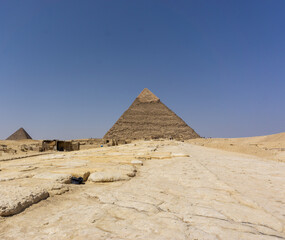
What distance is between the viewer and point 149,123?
260ft

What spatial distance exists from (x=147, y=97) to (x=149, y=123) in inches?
531

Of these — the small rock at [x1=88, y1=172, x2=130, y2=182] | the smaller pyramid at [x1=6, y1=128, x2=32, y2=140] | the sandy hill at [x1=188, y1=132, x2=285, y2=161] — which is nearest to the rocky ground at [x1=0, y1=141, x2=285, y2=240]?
the small rock at [x1=88, y1=172, x2=130, y2=182]

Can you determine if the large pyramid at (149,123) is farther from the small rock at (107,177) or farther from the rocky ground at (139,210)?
the rocky ground at (139,210)

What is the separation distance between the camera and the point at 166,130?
77.8 m

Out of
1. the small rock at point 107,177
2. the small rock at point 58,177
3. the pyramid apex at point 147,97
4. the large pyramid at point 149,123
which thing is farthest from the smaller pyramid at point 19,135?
the small rock at point 107,177

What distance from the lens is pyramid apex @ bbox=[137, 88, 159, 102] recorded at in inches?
3366

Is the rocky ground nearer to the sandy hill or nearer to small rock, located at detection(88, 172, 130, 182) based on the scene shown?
small rock, located at detection(88, 172, 130, 182)

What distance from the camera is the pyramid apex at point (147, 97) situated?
3366 inches

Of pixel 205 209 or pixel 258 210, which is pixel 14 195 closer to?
pixel 205 209

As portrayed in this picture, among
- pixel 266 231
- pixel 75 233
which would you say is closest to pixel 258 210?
pixel 266 231

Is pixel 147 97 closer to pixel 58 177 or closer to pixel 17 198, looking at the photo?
pixel 58 177

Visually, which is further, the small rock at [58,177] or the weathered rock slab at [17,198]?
the small rock at [58,177]

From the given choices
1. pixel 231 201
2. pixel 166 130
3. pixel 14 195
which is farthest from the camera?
pixel 166 130

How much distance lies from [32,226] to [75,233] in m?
0.29
